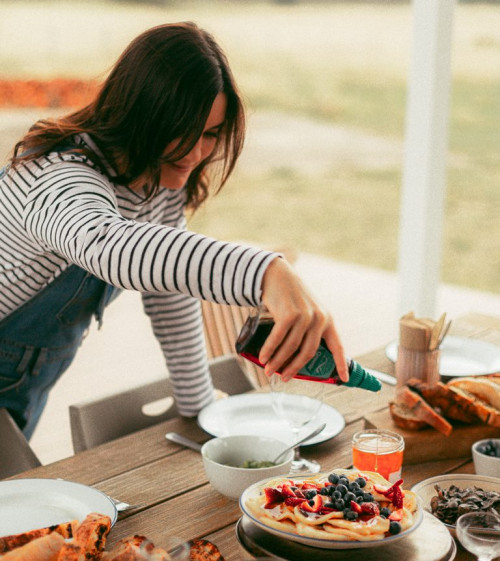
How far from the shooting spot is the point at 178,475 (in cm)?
118

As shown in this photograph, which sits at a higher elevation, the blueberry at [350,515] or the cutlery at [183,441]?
the blueberry at [350,515]

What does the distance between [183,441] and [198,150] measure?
0.49m

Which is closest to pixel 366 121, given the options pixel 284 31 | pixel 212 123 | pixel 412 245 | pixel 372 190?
pixel 372 190

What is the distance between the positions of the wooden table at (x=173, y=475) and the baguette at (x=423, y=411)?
0.19 feet

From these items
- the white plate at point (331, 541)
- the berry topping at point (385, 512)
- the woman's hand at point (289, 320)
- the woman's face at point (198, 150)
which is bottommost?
the white plate at point (331, 541)

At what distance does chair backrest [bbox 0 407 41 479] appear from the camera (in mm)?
1399

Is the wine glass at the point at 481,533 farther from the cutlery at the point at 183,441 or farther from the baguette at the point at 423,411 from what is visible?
the cutlery at the point at 183,441

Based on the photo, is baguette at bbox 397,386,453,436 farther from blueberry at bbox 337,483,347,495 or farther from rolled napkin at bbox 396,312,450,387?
blueberry at bbox 337,483,347,495

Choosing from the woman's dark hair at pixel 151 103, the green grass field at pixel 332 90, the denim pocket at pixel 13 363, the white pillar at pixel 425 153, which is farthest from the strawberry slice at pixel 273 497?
the green grass field at pixel 332 90

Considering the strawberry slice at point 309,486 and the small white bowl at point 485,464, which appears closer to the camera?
the strawberry slice at point 309,486

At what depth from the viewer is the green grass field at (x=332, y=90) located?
8117 millimetres

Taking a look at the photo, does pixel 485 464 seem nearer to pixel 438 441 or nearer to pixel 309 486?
pixel 438 441

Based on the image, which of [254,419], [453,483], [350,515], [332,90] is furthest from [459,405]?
[332,90]

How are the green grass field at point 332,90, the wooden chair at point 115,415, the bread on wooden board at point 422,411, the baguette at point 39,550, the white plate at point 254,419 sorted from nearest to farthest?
the baguette at point 39,550, the bread on wooden board at point 422,411, the white plate at point 254,419, the wooden chair at point 115,415, the green grass field at point 332,90
